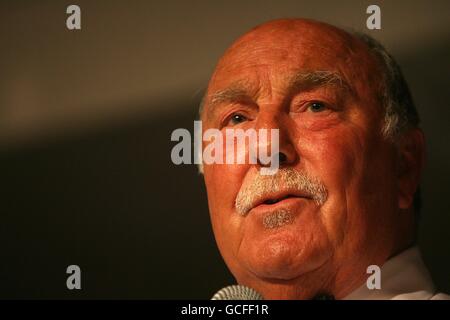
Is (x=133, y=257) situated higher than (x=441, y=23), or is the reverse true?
(x=441, y=23)

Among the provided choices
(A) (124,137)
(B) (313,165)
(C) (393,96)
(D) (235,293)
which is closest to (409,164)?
(C) (393,96)

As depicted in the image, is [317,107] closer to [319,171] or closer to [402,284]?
[319,171]

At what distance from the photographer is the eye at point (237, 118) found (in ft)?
5.52

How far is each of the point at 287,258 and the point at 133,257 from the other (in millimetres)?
502

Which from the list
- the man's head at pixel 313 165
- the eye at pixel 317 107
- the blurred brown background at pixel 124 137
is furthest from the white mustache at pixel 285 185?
the blurred brown background at pixel 124 137

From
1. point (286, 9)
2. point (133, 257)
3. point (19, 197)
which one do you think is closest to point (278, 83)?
point (286, 9)

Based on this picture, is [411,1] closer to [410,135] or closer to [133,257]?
[410,135]

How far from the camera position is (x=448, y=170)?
1831mm

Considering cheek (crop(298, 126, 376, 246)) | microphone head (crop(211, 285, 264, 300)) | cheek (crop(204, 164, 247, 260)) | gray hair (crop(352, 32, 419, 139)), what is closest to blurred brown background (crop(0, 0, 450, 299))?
gray hair (crop(352, 32, 419, 139))

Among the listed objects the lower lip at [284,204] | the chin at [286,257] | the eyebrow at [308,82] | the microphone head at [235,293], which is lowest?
the microphone head at [235,293]

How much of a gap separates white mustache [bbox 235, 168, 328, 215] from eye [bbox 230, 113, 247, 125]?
0.54 feet

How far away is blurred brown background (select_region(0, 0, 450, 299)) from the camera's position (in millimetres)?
1835

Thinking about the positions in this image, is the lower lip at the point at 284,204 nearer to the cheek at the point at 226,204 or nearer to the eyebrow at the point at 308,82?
the cheek at the point at 226,204

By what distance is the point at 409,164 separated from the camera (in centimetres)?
169
